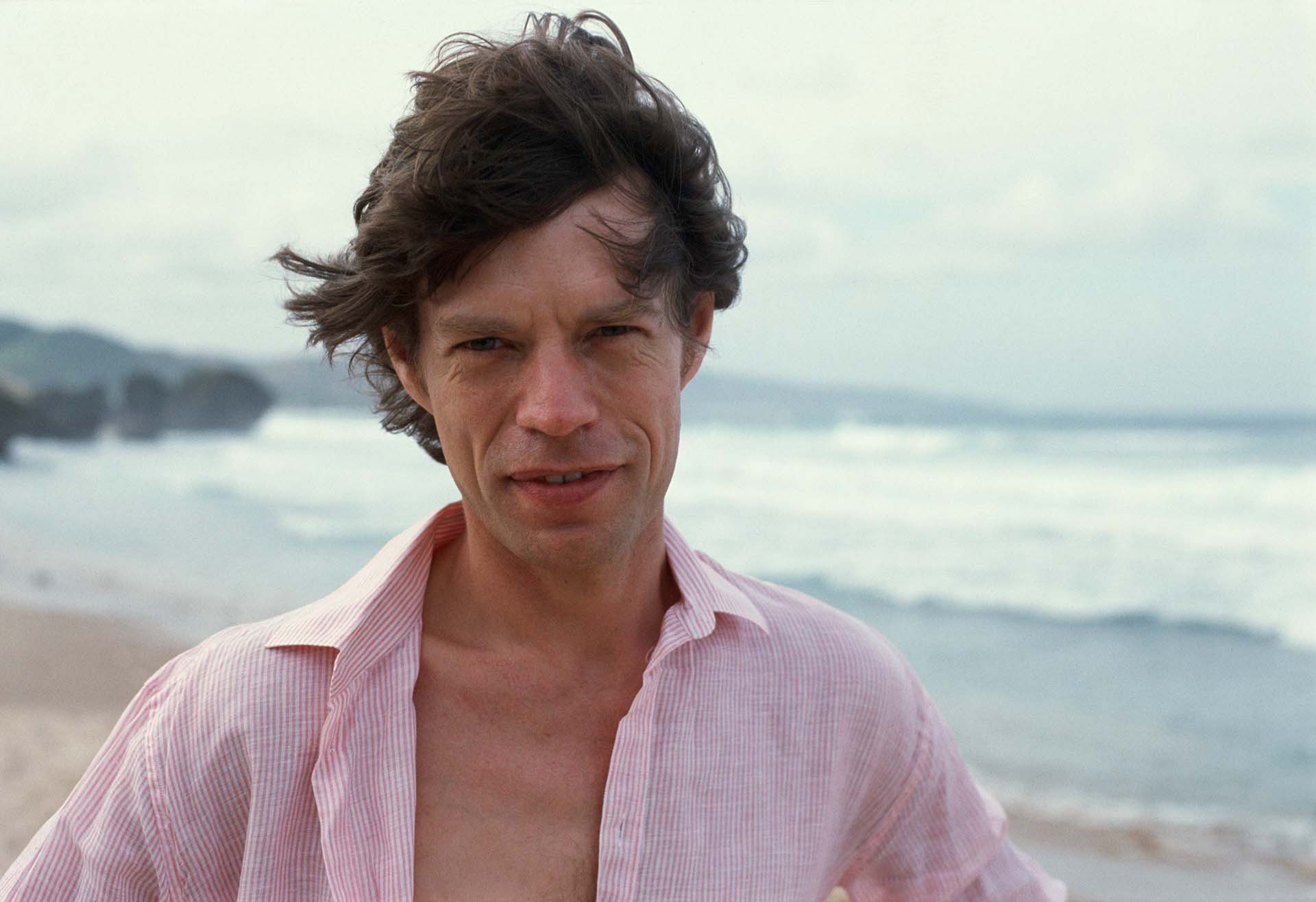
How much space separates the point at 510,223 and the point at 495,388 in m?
0.24

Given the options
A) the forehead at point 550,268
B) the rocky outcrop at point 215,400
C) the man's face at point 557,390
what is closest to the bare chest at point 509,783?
the man's face at point 557,390

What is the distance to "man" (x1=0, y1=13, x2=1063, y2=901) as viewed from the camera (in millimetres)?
1734

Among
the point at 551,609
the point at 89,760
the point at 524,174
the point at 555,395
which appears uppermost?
the point at 524,174

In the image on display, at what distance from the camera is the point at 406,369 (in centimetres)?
207

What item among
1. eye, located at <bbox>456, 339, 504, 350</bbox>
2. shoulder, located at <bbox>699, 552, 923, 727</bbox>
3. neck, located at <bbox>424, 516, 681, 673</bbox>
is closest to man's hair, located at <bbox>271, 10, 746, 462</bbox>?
eye, located at <bbox>456, 339, 504, 350</bbox>

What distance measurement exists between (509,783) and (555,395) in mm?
611

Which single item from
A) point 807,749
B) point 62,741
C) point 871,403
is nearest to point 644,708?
point 807,749

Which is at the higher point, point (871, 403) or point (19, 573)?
point (871, 403)

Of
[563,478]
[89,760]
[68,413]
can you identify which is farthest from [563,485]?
[68,413]

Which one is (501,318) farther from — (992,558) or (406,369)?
(992,558)

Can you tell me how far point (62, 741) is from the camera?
25.2 feet

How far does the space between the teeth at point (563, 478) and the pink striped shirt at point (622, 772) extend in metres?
0.31

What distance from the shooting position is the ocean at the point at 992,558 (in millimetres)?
8078

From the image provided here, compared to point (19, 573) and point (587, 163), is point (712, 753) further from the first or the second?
point (19, 573)
